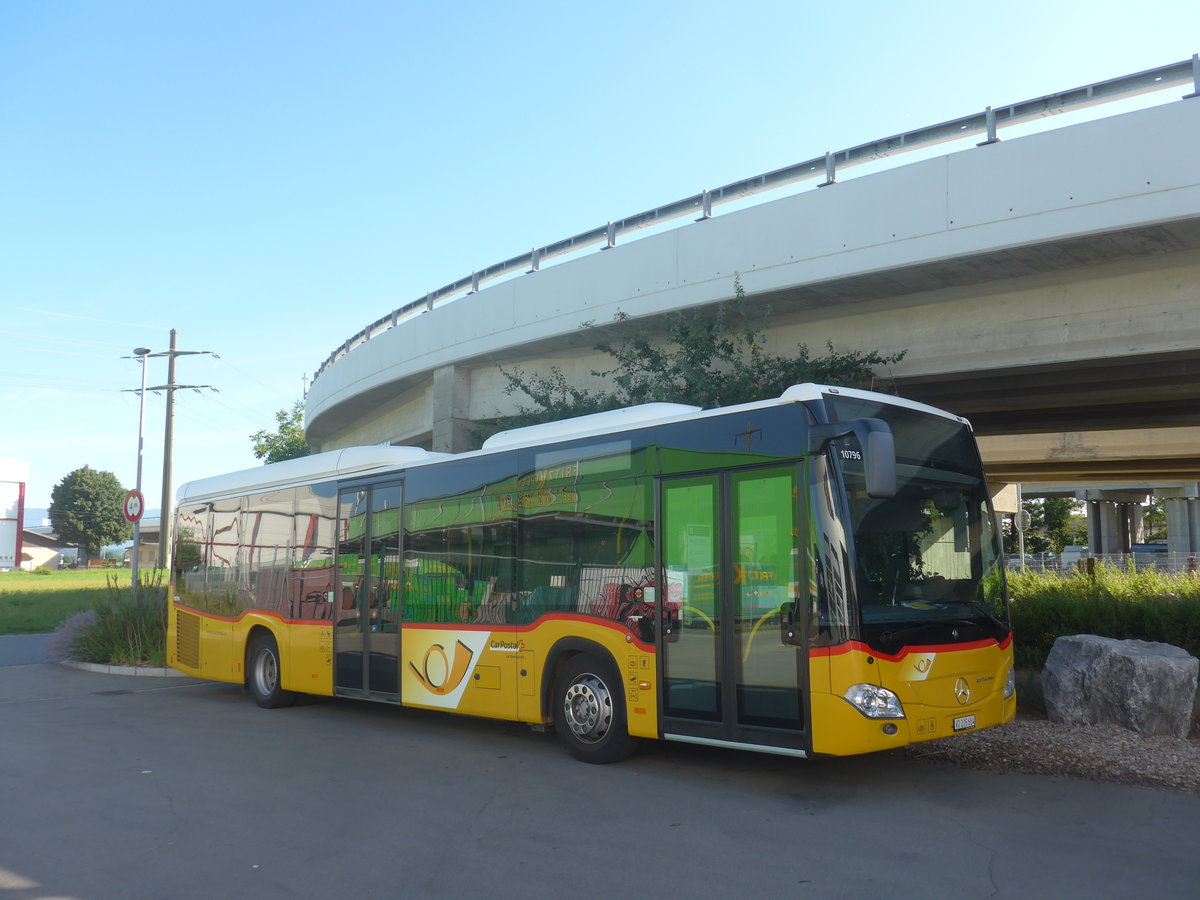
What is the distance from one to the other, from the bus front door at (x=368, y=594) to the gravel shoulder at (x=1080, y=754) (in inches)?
214

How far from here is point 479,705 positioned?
9.73 metres

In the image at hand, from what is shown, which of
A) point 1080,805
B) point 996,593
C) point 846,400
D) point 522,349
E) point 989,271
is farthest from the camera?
→ point 522,349

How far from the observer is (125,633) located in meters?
17.2

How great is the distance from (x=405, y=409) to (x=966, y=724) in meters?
16.8

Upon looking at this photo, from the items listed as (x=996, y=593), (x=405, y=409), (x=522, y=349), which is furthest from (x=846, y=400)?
(x=405, y=409)

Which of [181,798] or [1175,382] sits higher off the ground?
[1175,382]

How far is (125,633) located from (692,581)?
42.7ft

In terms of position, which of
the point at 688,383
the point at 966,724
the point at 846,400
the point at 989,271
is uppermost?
the point at 989,271

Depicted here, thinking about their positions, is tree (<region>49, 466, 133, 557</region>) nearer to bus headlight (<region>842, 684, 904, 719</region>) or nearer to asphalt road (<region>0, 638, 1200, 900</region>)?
asphalt road (<region>0, 638, 1200, 900</region>)

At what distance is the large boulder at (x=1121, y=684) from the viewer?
29.7 ft

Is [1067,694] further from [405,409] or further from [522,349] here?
[405,409]

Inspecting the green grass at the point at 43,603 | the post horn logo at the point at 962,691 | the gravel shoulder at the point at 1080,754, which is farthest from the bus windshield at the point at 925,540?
the green grass at the point at 43,603

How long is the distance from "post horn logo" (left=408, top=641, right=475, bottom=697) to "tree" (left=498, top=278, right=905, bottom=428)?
217 inches

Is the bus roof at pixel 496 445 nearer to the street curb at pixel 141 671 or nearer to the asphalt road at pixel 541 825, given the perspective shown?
the asphalt road at pixel 541 825
